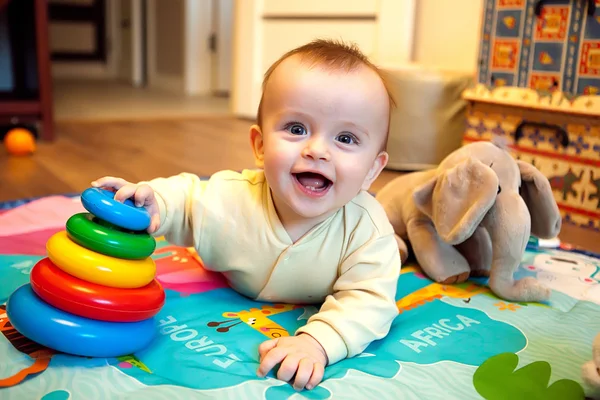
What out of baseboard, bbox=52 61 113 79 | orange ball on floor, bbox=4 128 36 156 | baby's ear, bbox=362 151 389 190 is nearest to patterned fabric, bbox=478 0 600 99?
baby's ear, bbox=362 151 389 190

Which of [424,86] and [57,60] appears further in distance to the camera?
[57,60]

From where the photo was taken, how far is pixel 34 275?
2.30 feet

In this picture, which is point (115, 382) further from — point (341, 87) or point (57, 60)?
point (57, 60)

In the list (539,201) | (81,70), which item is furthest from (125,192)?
(81,70)

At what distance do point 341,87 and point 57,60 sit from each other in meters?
5.36

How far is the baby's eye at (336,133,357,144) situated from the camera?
777 mm

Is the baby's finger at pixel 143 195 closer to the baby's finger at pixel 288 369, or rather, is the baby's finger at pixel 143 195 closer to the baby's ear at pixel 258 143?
the baby's ear at pixel 258 143

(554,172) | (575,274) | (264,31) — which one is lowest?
(575,274)

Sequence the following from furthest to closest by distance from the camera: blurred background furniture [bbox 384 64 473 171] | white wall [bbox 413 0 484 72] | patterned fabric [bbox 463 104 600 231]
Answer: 1. white wall [bbox 413 0 484 72]
2. blurred background furniture [bbox 384 64 473 171]
3. patterned fabric [bbox 463 104 600 231]

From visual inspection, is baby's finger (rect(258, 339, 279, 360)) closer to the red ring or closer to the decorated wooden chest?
the red ring

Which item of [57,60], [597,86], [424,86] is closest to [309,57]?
[597,86]

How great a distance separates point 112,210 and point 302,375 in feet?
0.95

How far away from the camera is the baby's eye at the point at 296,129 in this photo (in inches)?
30.5

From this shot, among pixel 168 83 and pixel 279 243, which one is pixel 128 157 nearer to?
pixel 279 243
